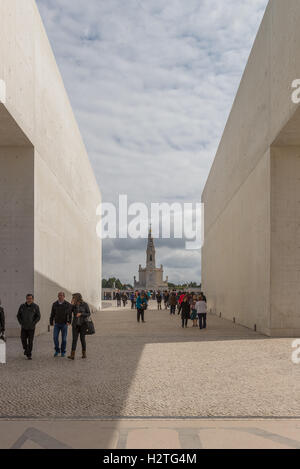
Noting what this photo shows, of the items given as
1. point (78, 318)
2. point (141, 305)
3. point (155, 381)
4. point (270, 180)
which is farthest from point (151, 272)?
point (155, 381)

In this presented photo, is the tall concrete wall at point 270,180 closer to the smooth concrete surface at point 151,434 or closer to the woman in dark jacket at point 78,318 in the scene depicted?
the woman in dark jacket at point 78,318

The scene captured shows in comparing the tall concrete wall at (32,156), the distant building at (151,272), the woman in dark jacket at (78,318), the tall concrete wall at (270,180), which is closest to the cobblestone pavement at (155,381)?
the woman in dark jacket at (78,318)

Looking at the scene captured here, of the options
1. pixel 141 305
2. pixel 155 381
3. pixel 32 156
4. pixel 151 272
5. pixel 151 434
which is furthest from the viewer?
pixel 151 272

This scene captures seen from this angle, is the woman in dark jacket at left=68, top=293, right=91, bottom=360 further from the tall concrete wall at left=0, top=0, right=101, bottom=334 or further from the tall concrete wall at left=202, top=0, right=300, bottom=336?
the tall concrete wall at left=202, top=0, right=300, bottom=336

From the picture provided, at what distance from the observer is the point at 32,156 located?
587 inches

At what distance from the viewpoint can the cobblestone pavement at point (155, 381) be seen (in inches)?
242

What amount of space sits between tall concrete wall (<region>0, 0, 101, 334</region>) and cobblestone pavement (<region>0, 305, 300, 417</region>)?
2.70m

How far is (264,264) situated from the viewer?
1575 centimetres

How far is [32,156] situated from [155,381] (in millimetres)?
9334

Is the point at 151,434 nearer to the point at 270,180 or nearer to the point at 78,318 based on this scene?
the point at 78,318

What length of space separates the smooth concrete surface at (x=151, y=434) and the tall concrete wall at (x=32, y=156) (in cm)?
894

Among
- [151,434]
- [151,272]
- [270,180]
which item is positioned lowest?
[151,272]

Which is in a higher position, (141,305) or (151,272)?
(141,305)
